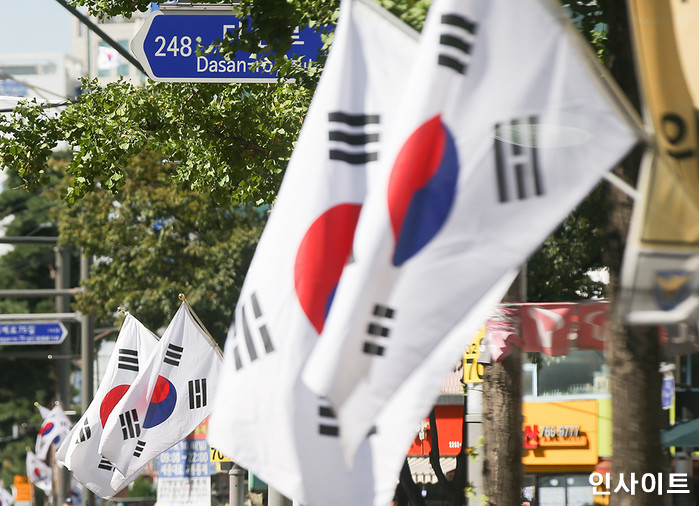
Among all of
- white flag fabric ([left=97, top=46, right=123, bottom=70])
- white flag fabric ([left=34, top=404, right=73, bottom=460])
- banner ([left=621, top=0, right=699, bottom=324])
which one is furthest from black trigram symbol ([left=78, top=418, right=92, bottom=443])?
white flag fabric ([left=97, top=46, right=123, bottom=70])

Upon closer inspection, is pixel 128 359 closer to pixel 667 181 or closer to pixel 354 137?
pixel 354 137

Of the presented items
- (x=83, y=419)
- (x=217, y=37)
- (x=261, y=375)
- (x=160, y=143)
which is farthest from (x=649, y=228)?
(x=83, y=419)

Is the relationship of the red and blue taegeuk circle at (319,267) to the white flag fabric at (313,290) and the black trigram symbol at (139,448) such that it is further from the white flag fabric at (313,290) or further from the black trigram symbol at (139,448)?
the black trigram symbol at (139,448)

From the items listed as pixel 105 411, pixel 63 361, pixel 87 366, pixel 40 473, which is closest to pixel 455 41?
pixel 105 411

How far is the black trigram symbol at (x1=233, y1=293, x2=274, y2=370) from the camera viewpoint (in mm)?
4375

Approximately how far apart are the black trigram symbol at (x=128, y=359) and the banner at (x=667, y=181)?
1167 cm

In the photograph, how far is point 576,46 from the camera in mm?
3820

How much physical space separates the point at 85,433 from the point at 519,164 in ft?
37.5

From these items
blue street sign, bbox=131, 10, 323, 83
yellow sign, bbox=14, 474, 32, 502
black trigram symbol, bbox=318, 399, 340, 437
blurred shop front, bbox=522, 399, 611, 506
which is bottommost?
yellow sign, bbox=14, 474, 32, 502

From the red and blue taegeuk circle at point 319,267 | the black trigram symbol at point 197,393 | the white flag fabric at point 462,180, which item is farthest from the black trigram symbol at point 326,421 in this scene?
the black trigram symbol at point 197,393

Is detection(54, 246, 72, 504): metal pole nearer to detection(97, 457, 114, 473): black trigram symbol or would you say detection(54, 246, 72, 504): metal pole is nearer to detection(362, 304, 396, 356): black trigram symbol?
detection(97, 457, 114, 473): black trigram symbol

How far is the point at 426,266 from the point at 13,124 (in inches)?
393

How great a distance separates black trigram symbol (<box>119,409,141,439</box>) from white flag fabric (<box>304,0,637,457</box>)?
9004 millimetres

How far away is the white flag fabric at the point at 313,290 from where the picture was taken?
4.21 metres
